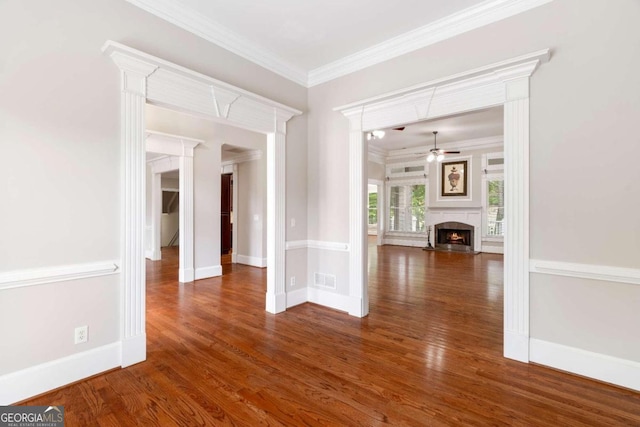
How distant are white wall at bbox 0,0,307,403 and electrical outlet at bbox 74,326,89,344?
3 centimetres

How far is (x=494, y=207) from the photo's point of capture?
8.74m

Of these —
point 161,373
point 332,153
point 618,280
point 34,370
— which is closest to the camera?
point 34,370

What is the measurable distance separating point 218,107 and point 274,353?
254cm

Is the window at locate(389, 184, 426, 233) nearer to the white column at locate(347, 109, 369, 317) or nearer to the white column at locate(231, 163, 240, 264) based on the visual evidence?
the white column at locate(231, 163, 240, 264)

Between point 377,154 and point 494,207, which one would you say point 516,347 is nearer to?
point 494,207

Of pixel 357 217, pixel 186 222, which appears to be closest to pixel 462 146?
pixel 357 217

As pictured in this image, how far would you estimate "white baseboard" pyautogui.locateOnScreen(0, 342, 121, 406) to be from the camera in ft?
6.42

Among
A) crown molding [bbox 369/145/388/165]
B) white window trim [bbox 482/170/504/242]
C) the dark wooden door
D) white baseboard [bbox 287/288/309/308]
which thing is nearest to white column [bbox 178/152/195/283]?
white baseboard [bbox 287/288/309/308]

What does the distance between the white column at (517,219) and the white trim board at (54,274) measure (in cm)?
341

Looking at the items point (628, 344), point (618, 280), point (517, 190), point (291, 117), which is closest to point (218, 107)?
point (291, 117)

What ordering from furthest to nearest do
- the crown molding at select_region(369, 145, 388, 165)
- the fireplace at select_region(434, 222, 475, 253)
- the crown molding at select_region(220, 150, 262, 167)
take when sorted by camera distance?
the crown molding at select_region(369, 145, 388, 165), the fireplace at select_region(434, 222, 475, 253), the crown molding at select_region(220, 150, 262, 167)

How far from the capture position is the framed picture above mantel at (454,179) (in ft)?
30.0

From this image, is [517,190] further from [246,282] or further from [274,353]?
[246,282]

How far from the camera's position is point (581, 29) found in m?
2.31
